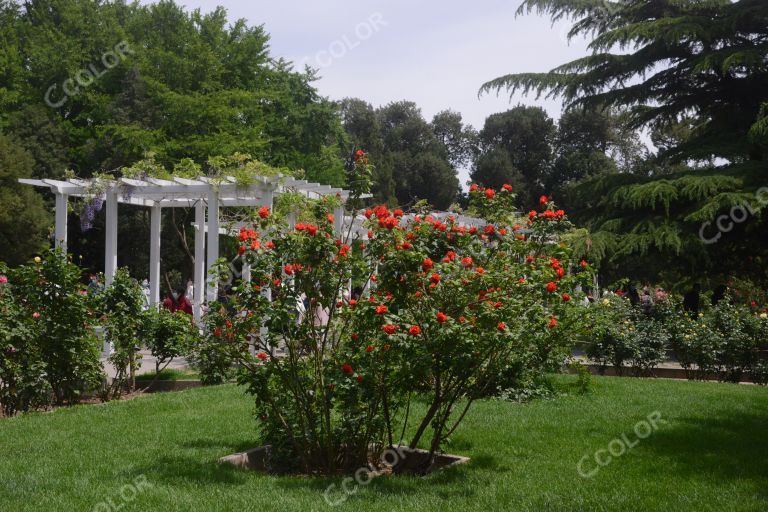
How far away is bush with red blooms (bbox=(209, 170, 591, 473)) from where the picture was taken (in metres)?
4.96

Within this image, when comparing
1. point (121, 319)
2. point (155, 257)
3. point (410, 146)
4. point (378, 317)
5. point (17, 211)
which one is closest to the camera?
point (378, 317)

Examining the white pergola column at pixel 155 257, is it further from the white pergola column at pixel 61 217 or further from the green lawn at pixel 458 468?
the green lawn at pixel 458 468

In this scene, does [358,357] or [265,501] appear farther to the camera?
[358,357]

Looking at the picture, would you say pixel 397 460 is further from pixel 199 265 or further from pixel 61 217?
pixel 61 217

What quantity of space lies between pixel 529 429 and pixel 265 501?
3209 mm

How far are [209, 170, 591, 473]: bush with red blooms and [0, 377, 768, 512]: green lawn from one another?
454mm

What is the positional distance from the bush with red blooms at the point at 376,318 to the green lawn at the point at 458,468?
0.45 metres

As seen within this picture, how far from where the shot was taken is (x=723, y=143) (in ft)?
55.8

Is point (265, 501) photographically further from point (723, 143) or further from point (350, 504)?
point (723, 143)

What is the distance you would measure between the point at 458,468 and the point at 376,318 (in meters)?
1.35

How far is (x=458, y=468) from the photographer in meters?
5.53

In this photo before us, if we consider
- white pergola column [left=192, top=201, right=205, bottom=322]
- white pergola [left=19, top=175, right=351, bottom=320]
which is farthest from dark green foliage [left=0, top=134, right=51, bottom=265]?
white pergola column [left=192, top=201, right=205, bottom=322]

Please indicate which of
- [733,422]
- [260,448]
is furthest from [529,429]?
[260,448]

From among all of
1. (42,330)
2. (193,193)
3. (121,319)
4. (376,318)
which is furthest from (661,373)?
(42,330)
